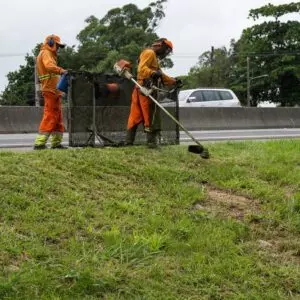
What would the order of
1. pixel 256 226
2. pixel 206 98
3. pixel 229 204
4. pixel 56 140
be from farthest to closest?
1. pixel 206 98
2. pixel 56 140
3. pixel 229 204
4. pixel 256 226

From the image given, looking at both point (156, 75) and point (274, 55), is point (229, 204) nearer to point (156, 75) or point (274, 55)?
point (156, 75)

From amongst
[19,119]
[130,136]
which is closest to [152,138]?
[130,136]

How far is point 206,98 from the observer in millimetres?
22516

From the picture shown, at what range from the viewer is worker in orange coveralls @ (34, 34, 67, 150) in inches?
337

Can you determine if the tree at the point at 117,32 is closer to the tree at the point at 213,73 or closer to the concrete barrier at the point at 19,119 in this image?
the tree at the point at 213,73

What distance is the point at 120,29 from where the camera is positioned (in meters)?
56.6

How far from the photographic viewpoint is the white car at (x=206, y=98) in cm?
2184

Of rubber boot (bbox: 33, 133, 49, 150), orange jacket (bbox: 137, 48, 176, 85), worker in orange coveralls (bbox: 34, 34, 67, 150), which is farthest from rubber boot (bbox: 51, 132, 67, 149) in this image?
orange jacket (bbox: 137, 48, 176, 85)

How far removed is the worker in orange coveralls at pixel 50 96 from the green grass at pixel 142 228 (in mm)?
1522

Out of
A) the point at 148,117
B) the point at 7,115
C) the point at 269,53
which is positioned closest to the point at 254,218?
the point at 148,117

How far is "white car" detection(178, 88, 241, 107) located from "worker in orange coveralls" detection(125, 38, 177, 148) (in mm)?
12698

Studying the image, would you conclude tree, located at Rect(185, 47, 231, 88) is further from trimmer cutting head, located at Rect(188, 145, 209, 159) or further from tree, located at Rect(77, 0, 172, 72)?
trimmer cutting head, located at Rect(188, 145, 209, 159)

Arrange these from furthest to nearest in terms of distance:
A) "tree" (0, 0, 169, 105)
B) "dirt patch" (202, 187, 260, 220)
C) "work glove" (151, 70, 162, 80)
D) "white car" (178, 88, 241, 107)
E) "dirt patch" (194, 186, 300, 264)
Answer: "tree" (0, 0, 169, 105), "white car" (178, 88, 241, 107), "work glove" (151, 70, 162, 80), "dirt patch" (202, 187, 260, 220), "dirt patch" (194, 186, 300, 264)

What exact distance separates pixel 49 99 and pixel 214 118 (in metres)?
12.6
